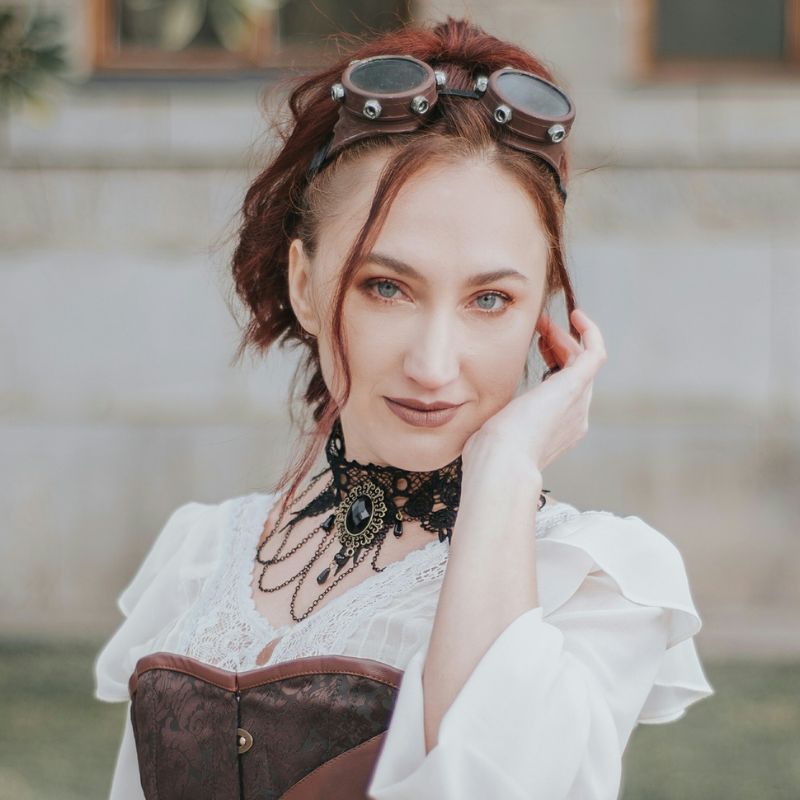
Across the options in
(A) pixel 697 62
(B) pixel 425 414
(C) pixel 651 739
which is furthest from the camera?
(A) pixel 697 62

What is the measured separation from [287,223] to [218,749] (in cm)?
84

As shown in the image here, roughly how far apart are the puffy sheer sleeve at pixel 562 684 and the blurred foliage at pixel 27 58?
2.06 m

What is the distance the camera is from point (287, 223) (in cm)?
212

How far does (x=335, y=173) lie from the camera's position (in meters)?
1.92

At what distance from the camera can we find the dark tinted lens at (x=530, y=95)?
71.7 inches

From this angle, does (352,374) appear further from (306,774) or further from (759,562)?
(759,562)

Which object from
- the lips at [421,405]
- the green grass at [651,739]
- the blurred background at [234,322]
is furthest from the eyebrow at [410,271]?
the blurred background at [234,322]

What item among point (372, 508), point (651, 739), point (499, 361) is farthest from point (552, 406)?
point (651, 739)

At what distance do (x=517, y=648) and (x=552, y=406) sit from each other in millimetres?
408

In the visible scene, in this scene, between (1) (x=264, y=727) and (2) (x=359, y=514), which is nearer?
(1) (x=264, y=727)

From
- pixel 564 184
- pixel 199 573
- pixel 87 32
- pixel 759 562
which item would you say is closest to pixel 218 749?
pixel 199 573

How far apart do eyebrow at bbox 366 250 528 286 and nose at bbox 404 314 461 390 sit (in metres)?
0.06

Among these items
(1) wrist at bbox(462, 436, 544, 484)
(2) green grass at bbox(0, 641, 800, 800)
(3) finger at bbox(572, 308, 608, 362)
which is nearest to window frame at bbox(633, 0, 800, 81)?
(2) green grass at bbox(0, 641, 800, 800)

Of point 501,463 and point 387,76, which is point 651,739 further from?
point 387,76
